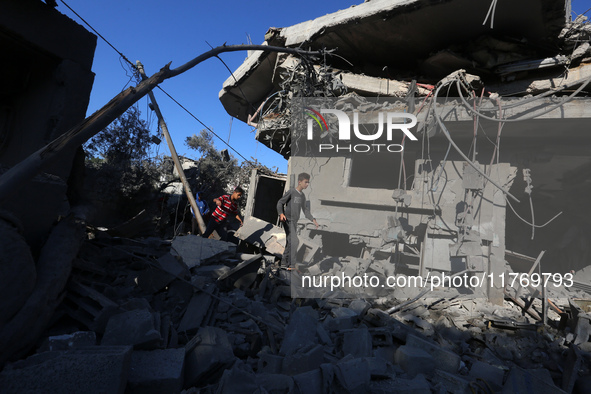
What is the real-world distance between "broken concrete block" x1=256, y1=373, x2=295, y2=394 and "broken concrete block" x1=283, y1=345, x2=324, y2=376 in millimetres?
226

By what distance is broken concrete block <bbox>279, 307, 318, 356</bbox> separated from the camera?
279cm

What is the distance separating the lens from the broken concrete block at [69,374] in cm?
161

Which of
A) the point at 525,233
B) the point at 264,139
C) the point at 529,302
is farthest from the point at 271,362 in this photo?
the point at 525,233

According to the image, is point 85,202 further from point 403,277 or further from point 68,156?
point 403,277

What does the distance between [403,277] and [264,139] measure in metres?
5.96

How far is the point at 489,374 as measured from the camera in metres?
2.77

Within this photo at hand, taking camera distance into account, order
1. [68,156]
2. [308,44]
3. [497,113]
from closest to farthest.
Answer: [68,156] → [497,113] → [308,44]

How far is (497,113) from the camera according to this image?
5.71m

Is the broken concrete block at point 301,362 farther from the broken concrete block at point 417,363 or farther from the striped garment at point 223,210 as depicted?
the striped garment at point 223,210

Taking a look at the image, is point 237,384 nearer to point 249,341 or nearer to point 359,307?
point 249,341

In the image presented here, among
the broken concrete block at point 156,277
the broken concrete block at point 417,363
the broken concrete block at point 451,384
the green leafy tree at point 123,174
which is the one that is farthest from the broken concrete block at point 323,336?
the green leafy tree at point 123,174

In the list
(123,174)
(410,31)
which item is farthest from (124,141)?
(410,31)

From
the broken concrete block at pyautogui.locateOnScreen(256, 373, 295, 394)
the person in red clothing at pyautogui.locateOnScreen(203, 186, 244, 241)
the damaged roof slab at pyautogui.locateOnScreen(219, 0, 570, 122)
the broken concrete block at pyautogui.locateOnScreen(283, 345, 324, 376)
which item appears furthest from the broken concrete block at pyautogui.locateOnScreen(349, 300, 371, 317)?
the damaged roof slab at pyautogui.locateOnScreen(219, 0, 570, 122)

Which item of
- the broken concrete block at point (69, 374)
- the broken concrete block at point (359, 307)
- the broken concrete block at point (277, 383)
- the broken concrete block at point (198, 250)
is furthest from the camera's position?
the broken concrete block at point (198, 250)
